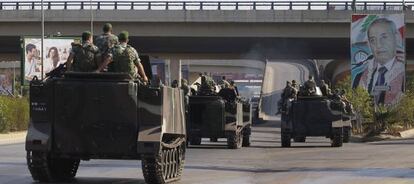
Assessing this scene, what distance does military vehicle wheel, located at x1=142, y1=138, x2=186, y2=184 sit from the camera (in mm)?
12391

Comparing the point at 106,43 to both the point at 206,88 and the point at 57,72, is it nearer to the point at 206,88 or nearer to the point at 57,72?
the point at 57,72

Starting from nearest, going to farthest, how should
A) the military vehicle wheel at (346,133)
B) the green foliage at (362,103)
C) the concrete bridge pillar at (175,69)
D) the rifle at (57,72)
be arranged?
the rifle at (57,72)
the military vehicle wheel at (346,133)
the green foliage at (362,103)
the concrete bridge pillar at (175,69)

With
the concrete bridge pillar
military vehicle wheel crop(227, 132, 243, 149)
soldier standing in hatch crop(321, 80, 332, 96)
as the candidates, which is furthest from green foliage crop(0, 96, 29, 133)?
the concrete bridge pillar

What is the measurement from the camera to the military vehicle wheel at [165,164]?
12.4 meters

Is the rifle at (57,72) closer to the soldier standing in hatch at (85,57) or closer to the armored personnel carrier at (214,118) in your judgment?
the soldier standing in hatch at (85,57)

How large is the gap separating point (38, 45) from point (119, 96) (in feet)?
133

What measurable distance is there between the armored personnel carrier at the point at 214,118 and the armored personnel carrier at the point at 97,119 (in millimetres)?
12303

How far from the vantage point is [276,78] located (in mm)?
107062

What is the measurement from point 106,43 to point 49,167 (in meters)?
2.26

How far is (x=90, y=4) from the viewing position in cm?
5641

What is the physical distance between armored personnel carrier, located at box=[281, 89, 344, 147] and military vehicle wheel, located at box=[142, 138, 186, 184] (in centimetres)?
1293

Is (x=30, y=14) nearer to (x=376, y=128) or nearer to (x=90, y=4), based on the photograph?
(x=90, y=4)

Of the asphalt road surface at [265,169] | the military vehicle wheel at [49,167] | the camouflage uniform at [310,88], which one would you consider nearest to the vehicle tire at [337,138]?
the camouflage uniform at [310,88]

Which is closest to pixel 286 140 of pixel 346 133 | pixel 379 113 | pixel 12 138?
pixel 346 133
